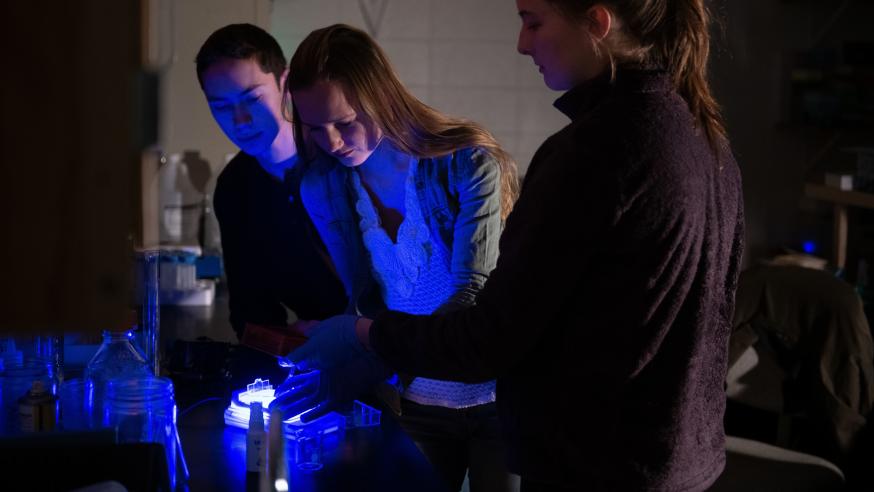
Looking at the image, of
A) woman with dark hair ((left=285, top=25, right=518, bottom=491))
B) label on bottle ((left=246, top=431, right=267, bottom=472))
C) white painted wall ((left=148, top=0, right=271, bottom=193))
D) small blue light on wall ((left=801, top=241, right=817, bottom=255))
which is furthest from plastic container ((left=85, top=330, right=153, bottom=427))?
small blue light on wall ((left=801, top=241, right=817, bottom=255))

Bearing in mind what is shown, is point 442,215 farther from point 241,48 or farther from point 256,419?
point 241,48

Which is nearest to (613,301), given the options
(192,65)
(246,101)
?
(246,101)

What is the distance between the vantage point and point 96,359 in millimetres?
1396

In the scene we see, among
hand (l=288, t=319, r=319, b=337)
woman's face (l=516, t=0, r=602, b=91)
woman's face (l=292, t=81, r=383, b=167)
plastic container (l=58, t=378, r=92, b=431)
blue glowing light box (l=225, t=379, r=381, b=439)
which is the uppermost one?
woman's face (l=516, t=0, r=602, b=91)

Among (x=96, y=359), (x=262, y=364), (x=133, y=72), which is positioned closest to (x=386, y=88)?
(x=262, y=364)

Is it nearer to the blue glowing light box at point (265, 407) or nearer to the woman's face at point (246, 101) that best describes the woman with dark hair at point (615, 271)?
the blue glowing light box at point (265, 407)

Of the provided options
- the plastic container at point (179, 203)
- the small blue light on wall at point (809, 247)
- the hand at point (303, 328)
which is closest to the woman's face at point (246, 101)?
the hand at point (303, 328)

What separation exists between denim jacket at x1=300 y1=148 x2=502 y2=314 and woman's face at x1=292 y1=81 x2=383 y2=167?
10 cm

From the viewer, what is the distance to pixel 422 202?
1.65 metres

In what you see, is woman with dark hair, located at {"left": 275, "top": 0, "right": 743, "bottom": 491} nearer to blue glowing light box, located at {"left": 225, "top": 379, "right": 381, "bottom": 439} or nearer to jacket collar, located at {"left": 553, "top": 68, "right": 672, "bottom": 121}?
jacket collar, located at {"left": 553, "top": 68, "right": 672, "bottom": 121}

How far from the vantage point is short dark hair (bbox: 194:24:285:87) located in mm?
2094

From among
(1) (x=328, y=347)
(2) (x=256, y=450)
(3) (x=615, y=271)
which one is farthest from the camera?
(1) (x=328, y=347)

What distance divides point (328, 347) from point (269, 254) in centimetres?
64

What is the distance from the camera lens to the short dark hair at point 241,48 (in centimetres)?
209
